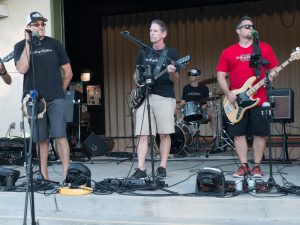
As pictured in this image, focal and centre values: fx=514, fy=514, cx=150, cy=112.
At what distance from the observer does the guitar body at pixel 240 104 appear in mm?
5746

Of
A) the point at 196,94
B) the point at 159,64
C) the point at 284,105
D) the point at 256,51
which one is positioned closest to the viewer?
the point at 256,51

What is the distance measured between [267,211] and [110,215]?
1.57 metres

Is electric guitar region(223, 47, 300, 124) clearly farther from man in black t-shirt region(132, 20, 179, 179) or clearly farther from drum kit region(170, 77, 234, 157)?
drum kit region(170, 77, 234, 157)

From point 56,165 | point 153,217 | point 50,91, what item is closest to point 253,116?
point 153,217

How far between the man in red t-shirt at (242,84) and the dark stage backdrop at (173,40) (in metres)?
5.94

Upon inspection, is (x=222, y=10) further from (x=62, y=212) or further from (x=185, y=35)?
(x=62, y=212)

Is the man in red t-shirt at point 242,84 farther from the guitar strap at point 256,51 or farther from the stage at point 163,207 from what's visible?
the stage at point 163,207

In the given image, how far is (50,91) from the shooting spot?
586 centimetres

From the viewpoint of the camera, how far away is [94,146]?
28.7 ft

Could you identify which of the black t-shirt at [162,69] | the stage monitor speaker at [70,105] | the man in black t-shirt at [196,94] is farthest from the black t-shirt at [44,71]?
the man in black t-shirt at [196,94]

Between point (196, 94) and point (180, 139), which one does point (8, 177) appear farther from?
point (196, 94)

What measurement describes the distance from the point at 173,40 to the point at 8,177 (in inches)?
312

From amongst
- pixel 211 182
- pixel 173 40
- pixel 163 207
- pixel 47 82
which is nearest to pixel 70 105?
pixel 47 82

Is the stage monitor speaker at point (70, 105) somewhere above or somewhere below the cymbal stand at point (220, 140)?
above
